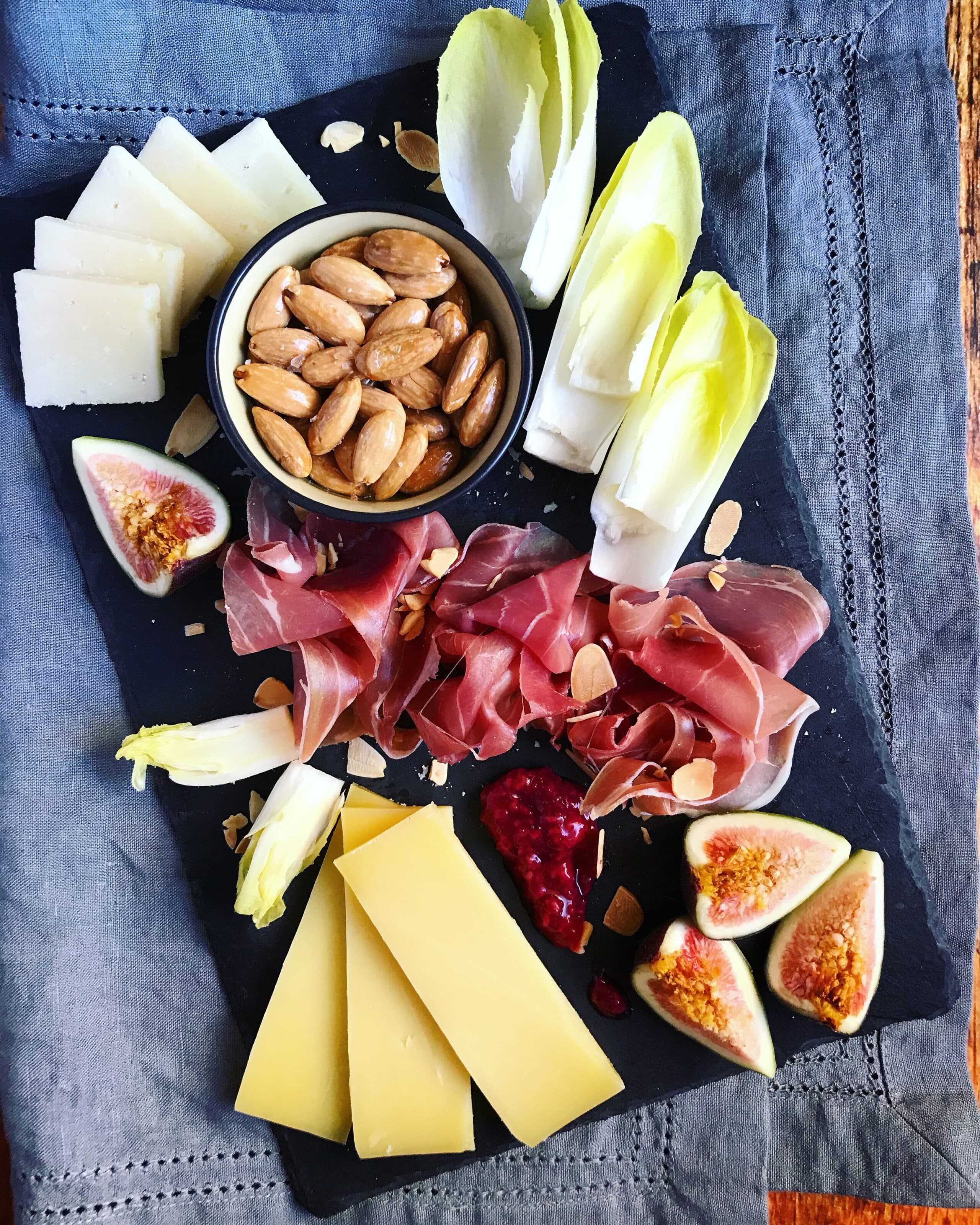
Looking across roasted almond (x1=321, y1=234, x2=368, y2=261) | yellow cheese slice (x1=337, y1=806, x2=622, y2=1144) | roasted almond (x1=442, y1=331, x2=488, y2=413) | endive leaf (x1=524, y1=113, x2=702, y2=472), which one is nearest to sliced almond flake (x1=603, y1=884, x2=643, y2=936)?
yellow cheese slice (x1=337, y1=806, x2=622, y2=1144)

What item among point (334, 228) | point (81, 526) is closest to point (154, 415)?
point (81, 526)

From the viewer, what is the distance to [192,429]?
4.17ft

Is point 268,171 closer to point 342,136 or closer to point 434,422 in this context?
point 342,136

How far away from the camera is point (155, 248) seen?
3.83 ft

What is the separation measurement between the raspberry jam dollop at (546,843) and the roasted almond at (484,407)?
47 centimetres

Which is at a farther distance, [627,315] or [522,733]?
[522,733]

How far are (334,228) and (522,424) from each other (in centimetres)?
35

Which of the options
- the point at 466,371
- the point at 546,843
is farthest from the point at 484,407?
the point at 546,843

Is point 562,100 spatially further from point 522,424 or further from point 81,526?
point 81,526

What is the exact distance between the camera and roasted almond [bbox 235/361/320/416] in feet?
3.68

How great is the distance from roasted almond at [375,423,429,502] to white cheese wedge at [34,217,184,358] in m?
0.37

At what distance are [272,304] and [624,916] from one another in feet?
3.12

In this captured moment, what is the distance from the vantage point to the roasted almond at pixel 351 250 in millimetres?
1151

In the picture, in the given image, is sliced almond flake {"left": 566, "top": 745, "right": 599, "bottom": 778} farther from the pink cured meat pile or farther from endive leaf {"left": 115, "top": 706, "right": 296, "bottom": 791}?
endive leaf {"left": 115, "top": 706, "right": 296, "bottom": 791}
